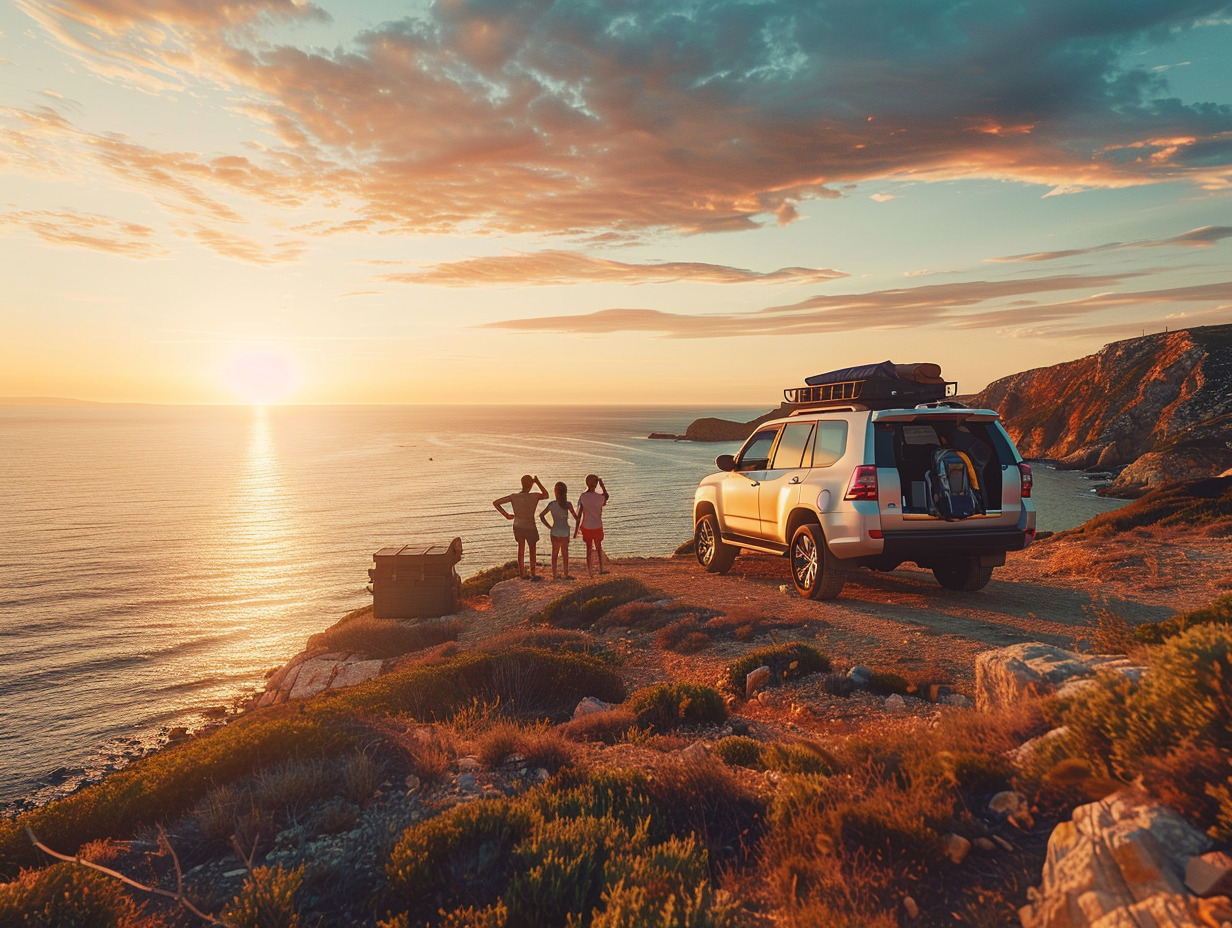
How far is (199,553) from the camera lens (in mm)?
47094

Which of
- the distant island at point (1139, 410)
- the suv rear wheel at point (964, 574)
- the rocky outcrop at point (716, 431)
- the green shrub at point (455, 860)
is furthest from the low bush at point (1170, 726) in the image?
the rocky outcrop at point (716, 431)

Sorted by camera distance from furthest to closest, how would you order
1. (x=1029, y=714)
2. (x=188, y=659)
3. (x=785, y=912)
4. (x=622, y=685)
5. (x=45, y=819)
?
1. (x=188, y=659)
2. (x=622, y=685)
3. (x=45, y=819)
4. (x=1029, y=714)
5. (x=785, y=912)

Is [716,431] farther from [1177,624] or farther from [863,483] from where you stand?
[1177,624]

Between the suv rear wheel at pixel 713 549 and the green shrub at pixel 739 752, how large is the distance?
836cm

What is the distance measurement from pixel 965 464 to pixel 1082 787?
645 centimetres

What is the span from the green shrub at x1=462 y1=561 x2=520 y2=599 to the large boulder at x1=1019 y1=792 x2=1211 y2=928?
17.2 metres

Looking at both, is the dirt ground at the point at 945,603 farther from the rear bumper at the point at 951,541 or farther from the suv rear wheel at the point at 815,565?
the rear bumper at the point at 951,541

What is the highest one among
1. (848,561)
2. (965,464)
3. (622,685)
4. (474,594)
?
(965,464)

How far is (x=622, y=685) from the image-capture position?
27.4 ft

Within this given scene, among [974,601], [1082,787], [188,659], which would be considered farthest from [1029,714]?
[188,659]

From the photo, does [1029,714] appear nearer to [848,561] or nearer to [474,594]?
[848,561]

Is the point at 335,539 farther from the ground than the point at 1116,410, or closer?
closer

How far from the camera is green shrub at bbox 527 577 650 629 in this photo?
41.6ft

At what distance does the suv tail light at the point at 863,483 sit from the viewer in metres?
9.16
